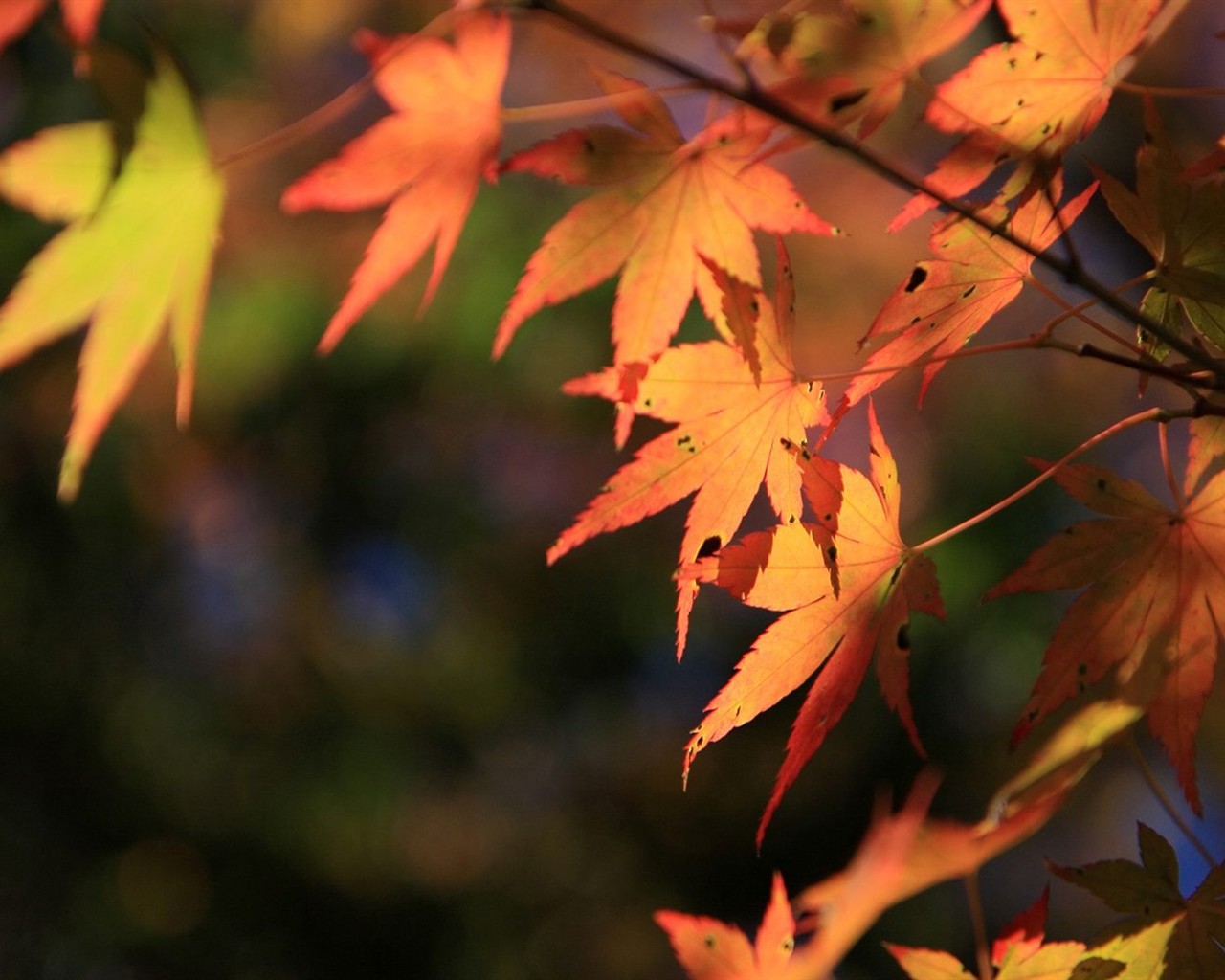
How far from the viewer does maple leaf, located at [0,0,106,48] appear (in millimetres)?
322

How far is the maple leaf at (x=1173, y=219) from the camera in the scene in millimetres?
437

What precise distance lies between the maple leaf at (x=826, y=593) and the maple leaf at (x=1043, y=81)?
4.3 inches

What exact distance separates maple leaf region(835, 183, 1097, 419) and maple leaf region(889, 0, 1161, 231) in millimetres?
27

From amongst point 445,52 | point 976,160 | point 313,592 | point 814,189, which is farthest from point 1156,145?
point 313,592

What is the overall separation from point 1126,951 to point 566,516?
356 centimetres

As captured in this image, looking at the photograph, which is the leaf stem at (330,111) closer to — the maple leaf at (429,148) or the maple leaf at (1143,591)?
the maple leaf at (429,148)

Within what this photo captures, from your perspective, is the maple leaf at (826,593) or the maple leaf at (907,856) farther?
the maple leaf at (826,593)

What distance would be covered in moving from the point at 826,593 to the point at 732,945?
15cm

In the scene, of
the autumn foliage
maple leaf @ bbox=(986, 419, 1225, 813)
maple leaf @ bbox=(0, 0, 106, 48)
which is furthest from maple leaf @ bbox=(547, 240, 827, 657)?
maple leaf @ bbox=(0, 0, 106, 48)

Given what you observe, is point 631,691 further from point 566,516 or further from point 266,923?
point 266,923

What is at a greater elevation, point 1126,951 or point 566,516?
point 1126,951

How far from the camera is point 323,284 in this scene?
3.65 m

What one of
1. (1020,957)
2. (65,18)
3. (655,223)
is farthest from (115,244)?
(1020,957)

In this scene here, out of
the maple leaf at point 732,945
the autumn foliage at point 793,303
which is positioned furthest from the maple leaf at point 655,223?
the maple leaf at point 732,945
